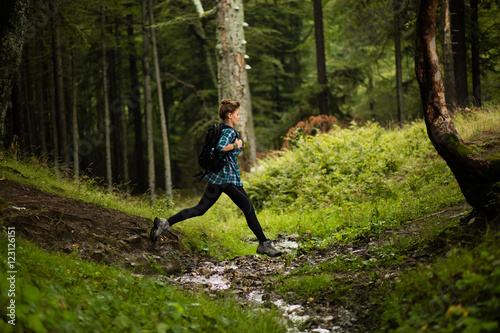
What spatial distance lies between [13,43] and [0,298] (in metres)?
5.75

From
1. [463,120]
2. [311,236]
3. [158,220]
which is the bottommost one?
[311,236]

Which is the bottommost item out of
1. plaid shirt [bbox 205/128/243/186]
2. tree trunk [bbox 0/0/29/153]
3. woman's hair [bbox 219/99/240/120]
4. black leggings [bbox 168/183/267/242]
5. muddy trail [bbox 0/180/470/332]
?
muddy trail [bbox 0/180/470/332]

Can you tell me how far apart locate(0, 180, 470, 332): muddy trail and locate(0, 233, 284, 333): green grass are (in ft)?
1.49

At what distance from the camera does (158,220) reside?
5969 millimetres

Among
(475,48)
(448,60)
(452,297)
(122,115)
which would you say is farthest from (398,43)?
(452,297)

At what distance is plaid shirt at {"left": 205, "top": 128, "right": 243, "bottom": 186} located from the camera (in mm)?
5594

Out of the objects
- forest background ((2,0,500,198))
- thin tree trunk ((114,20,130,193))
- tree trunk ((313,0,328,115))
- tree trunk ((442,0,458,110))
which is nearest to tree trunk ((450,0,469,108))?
forest background ((2,0,500,198))

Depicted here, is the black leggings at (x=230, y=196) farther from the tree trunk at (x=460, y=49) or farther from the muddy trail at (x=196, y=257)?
the tree trunk at (x=460, y=49)

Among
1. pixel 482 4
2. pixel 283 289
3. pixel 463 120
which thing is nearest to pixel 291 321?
pixel 283 289

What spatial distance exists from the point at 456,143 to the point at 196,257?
13.8 ft

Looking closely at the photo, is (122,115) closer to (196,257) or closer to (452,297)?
(196,257)

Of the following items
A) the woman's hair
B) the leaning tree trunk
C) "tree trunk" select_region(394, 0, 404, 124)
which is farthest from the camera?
"tree trunk" select_region(394, 0, 404, 124)

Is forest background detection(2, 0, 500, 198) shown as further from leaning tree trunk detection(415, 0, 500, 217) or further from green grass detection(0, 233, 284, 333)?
green grass detection(0, 233, 284, 333)

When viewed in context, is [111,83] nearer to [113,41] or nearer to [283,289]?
[113,41]
